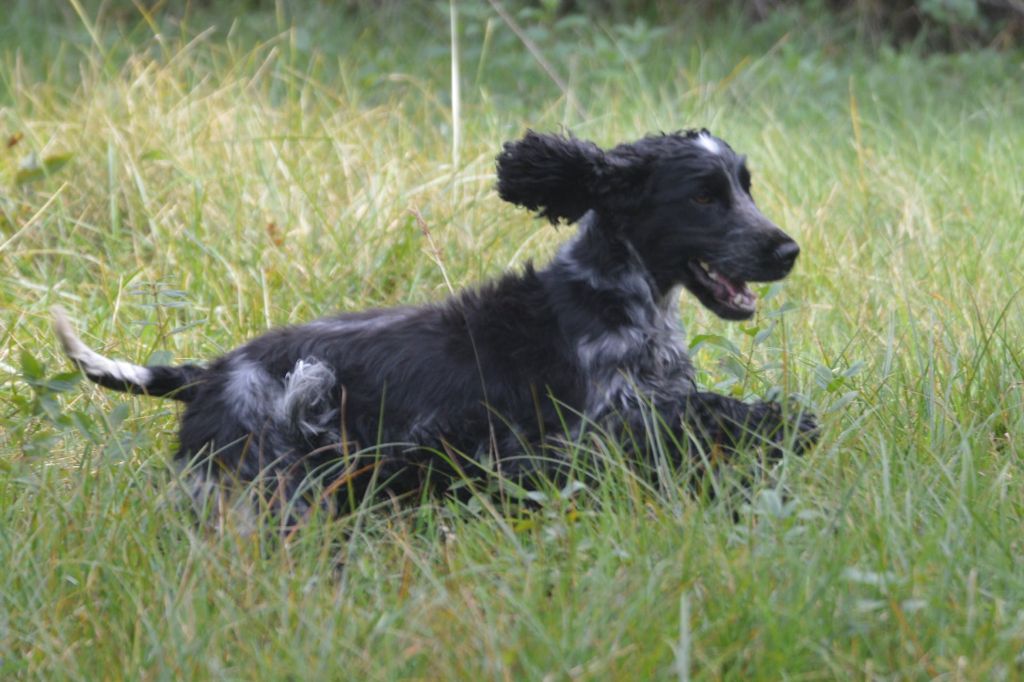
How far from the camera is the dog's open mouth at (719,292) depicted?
4027 millimetres

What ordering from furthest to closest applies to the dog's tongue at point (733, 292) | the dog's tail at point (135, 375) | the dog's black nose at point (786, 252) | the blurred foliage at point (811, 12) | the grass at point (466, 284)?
the blurred foliage at point (811, 12)
the dog's tongue at point (733, 292)
the dog's black nose at point (786, 252)
the dog's tail at point (135, 375)
the grass at point (466, 284)

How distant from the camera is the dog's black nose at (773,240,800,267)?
3936 mm

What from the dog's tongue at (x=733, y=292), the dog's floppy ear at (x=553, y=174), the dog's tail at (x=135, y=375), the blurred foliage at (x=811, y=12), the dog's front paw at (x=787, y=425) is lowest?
the blurred foliage at (x=811, y=12)

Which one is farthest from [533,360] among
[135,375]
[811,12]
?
[811,12]

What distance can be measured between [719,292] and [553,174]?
58cm

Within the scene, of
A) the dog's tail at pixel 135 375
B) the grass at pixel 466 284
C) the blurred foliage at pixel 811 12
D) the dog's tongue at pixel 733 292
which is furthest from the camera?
the blurred foliage at pixel 811 12

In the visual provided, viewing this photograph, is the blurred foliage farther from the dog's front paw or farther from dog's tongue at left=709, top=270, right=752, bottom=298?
the dog's front paw

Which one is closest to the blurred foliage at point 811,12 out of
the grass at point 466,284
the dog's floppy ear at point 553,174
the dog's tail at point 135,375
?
the grass at point 466,284

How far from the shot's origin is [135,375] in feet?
12.3

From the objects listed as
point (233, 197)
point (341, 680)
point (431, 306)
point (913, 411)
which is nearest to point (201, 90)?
point (233, 197)

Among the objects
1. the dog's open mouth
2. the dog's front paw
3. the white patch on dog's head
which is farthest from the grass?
the white patch on dog's head

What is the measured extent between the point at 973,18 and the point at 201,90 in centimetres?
570

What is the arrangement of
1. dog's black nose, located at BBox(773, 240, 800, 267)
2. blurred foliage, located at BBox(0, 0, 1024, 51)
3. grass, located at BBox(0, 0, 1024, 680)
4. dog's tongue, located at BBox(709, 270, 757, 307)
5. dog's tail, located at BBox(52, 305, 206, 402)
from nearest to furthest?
1. grass, located at BBox(0, 0, 1024, 680)
2. dog's tail, located at BBox(52, 305, 206, 402)
3. dog's black nose, located at BBox(773, 240, 800, 267)
4. dog's tongue, located at BBox(709, 270, 757, 307)
5. blurred foliage, located at BBox(0, 0, 1024, 51)

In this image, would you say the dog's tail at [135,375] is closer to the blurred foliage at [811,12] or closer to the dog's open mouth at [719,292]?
the dog's open mouth at [719,292]
